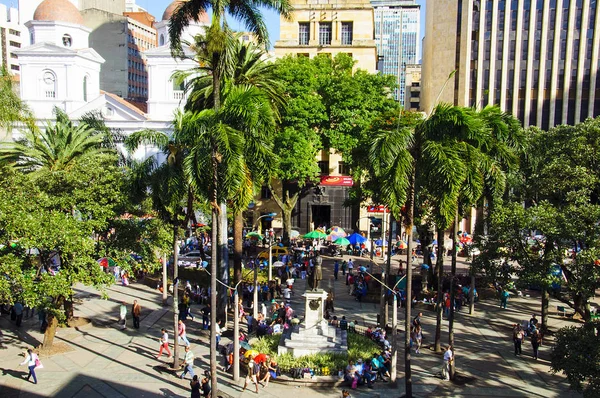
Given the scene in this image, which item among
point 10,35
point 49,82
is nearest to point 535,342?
point 49,82

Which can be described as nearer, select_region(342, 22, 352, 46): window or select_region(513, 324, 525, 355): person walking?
select_region(513, 324, 525, 355): person walking

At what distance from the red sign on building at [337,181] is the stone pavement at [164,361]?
22.6 m

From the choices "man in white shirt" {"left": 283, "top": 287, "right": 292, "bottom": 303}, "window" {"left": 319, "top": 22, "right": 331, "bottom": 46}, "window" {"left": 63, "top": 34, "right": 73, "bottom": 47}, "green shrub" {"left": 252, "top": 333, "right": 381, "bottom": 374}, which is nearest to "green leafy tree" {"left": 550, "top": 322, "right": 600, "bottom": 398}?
"green shrub" {"left": 252, "top": 333, "right": 381, "bottom": 374}

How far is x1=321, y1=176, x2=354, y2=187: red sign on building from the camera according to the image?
51.0 meters

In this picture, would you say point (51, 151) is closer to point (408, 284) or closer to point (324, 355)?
point (324, 355)

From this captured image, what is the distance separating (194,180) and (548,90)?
53029 millimetres

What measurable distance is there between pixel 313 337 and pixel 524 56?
4946cm

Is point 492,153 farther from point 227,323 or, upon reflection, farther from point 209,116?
point 227,323

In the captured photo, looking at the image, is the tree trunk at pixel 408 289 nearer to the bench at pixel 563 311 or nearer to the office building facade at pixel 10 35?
the bench at pixel 563 311

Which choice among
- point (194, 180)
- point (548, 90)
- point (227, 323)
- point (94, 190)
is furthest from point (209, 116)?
point (548, 90)

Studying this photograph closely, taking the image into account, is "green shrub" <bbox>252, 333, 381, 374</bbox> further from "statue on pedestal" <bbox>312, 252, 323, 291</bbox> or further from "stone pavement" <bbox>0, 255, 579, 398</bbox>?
"statue on pedestal" <bbox>312, 252, 323, 291</bbox>

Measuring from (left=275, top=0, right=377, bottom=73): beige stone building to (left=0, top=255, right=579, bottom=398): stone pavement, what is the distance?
32760mm

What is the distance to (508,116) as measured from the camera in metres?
24.2

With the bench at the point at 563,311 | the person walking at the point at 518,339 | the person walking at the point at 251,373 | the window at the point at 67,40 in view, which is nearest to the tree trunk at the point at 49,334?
the person walking at the point at 251,373
